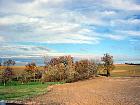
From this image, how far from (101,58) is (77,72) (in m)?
11.9

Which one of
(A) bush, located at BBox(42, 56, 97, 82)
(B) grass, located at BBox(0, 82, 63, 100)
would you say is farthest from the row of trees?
(B) grass, located at BBox(0, 82, 63, 100)

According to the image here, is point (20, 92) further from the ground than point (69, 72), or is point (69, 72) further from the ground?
point (69, 72)

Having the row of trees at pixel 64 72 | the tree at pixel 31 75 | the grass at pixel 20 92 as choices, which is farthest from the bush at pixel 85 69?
the grass at pixel 20 92

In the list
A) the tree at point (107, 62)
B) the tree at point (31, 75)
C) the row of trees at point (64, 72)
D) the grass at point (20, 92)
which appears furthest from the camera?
the tree at point (107, 62)

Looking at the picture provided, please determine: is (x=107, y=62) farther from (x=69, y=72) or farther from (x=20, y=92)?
(x=20, y=92)

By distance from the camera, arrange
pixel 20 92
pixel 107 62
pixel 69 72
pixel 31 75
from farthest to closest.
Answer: pixel 107 62 < pixel 31 75 < pixel 69 72 < pixel 20 92

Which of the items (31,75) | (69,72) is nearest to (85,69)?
(69,72)

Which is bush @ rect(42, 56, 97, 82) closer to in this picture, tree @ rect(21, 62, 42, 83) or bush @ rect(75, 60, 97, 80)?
bush @ rect(75, 60, 97, 80)

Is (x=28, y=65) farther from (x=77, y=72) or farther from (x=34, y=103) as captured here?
(x=34, y=103)

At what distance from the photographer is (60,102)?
25.9 m

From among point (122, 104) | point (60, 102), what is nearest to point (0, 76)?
point (60, 102)

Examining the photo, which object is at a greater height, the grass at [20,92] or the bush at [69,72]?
the bush at [69,72]

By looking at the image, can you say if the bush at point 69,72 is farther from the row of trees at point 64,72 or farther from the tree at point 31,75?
the tree at point 31,75

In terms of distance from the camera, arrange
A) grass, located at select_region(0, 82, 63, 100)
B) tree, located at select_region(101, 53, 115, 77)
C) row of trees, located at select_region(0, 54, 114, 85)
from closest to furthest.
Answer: grass, located at select_region(0, 82, 63, 100) < row of trees, located at select_region(0, 54, 114, 85) < tree, located at select_region(101, 53, 115, 77)
